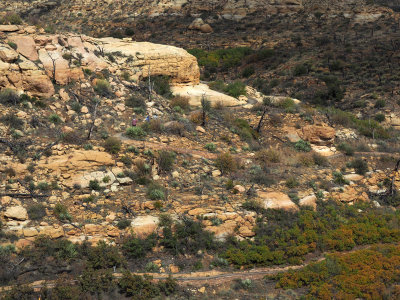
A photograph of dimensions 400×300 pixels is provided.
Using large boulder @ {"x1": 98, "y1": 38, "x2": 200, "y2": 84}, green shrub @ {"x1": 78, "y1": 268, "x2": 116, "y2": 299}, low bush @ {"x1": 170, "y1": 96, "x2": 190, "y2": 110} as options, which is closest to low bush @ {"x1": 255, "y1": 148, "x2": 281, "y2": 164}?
low bush @ {"x1": 170, "y1": 96, "x2": 190, "y2": 110}

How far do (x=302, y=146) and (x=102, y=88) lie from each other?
41.7 feet

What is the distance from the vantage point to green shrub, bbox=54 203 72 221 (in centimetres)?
1733

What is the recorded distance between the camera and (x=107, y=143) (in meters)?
21.4

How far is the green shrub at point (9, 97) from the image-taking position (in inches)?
893

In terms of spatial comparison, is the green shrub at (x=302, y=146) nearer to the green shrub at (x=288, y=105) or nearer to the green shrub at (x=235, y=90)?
the green shrub at (x=288, y=105)

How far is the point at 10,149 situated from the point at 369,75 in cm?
3666

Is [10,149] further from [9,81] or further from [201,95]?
[201,95]

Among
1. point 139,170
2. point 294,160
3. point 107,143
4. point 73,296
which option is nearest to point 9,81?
point 107,143

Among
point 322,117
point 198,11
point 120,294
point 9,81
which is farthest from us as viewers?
point 198,11

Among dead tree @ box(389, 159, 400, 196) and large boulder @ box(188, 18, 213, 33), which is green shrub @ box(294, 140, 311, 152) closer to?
dead tree @ box(389, 159, 400, 196)

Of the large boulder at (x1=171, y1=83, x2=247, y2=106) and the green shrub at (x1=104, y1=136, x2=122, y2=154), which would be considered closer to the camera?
the green shrub at (x1=104, y1=136, x2=122, y2=154)

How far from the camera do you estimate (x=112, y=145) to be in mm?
21391

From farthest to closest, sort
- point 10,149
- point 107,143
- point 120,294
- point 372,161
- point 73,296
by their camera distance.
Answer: point 372,161, point 107,143, point 10,149, point 120,294, point 73,296

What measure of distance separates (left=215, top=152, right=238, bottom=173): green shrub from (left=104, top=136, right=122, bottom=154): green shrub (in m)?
5.06
